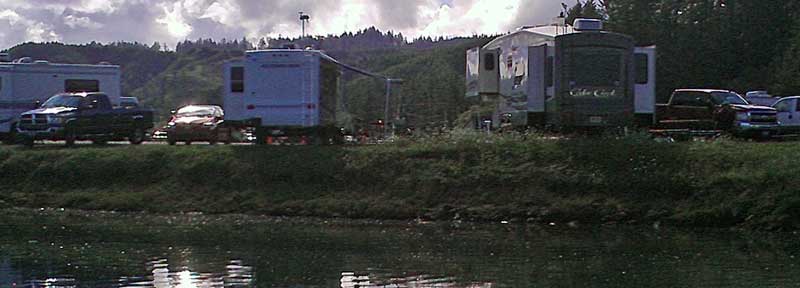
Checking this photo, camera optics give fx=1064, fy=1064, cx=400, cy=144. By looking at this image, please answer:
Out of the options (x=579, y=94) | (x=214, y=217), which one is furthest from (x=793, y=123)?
(x=214, y=217)

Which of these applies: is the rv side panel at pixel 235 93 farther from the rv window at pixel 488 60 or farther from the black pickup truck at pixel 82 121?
the rv window at pixel 488 60

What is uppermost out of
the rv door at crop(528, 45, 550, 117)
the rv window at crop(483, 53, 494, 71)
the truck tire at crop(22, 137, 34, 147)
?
the rv window at crop(483, 53, 494, 71)

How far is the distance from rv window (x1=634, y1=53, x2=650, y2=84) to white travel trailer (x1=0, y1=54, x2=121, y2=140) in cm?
1842

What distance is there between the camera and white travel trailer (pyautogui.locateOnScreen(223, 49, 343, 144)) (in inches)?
1236

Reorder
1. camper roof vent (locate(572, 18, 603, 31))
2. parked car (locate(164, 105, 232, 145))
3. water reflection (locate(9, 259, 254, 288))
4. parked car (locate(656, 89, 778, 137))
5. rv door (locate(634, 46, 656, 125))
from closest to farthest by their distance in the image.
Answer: water reflection (locate(9, 259, 254, 288)), camper roof vent (locate(572, 18, 603, 31)), rv door (locate(634, 46, 656, 125)), parked car (locate(656, 89, 778, 137)), parked car (locate(164, 105, 232, 145))

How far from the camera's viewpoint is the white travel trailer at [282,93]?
3139cm

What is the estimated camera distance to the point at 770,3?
56125mm

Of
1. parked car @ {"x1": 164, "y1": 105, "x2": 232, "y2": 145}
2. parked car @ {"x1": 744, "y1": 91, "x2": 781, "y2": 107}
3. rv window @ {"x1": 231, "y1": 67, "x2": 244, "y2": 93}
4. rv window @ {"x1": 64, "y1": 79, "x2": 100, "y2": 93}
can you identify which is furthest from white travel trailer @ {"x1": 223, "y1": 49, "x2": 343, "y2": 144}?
parked car @ {"x1": 744, "y1": 91, "x2": 781, "y2": 107}

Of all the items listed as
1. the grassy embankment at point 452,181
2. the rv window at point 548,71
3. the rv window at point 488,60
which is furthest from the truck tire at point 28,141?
the rv window at point 548,71

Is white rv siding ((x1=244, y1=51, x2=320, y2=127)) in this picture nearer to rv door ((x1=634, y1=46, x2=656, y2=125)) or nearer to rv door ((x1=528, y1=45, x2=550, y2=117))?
rv door ((x1=528, y1=45, x2=550, y2=117))

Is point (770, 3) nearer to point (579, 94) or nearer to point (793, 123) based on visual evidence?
point (793, 123)

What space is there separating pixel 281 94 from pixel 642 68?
10.5m

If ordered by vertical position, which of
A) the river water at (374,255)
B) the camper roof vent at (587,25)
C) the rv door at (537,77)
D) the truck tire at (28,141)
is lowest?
the river water at (374,255)

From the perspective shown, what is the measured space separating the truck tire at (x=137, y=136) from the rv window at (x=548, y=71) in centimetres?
1440
